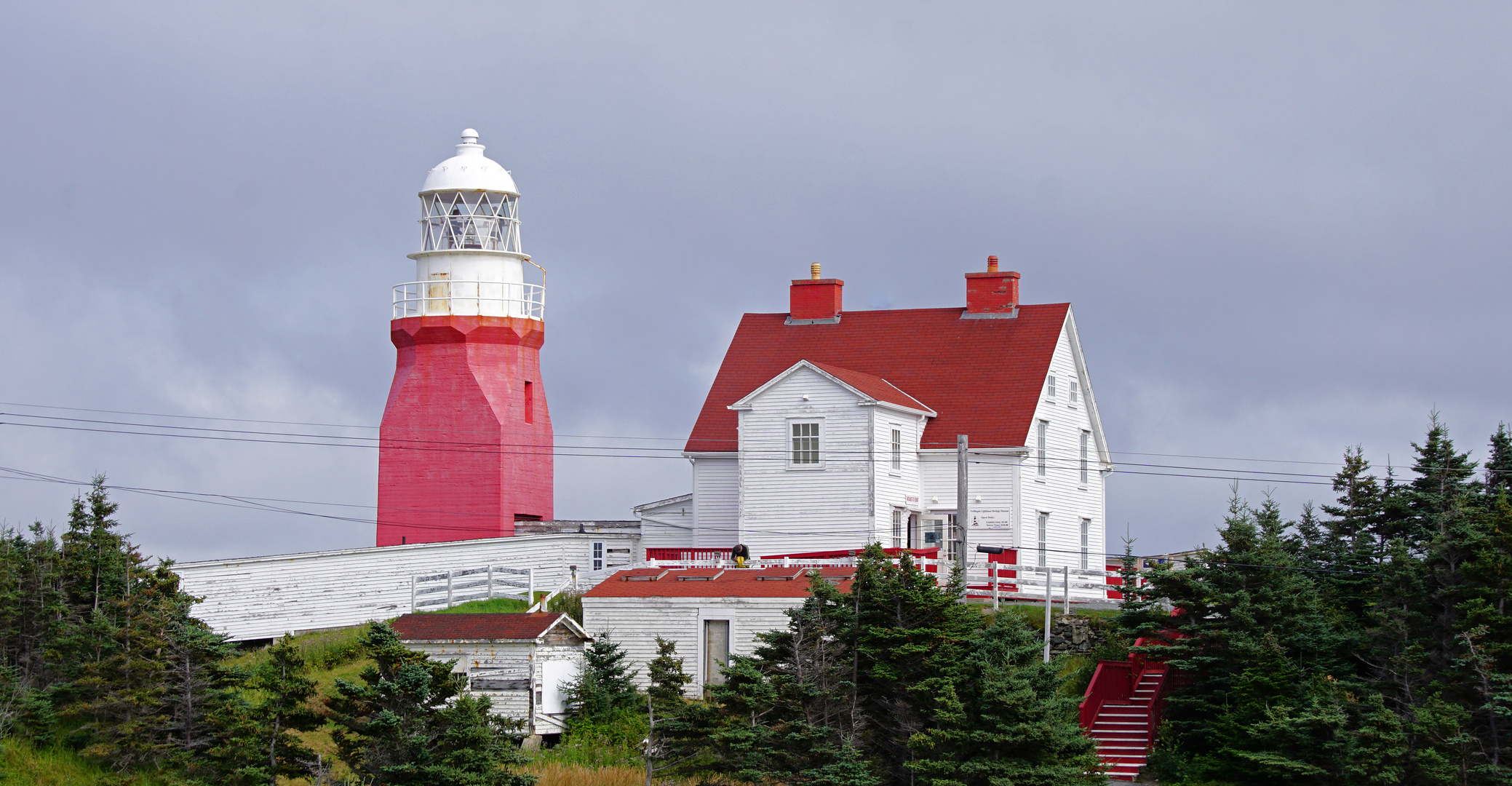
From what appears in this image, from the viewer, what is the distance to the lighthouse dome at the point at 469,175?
4331cm

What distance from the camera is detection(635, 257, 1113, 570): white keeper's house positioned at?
38.8 metres

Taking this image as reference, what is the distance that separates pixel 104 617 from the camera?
31484mm

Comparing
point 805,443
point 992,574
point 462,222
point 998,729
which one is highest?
point 462,222

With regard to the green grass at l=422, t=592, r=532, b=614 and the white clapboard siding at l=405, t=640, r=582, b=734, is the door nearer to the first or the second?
the white clapboard siding at l=405, t=640, r=582, b=734

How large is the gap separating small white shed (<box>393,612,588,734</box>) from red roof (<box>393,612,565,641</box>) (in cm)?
1

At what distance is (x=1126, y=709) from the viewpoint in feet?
106

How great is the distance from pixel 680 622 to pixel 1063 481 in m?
12.5

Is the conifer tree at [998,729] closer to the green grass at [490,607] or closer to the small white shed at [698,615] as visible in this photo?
the small white shed at [698,615]

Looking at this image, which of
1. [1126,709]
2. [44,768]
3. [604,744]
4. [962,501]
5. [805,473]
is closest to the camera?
[44,768]

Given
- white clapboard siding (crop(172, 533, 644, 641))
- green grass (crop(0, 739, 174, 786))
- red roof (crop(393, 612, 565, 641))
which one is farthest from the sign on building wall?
green grass (crop(0, 739, 174, 786))

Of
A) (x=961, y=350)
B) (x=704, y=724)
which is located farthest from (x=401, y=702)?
(x=961, y=350)

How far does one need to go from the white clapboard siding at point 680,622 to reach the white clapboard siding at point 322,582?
584 centimetres

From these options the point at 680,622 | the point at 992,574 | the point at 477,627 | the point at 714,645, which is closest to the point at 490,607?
the point at 477,627

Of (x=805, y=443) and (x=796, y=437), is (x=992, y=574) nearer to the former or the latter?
(x=805, y=443)
